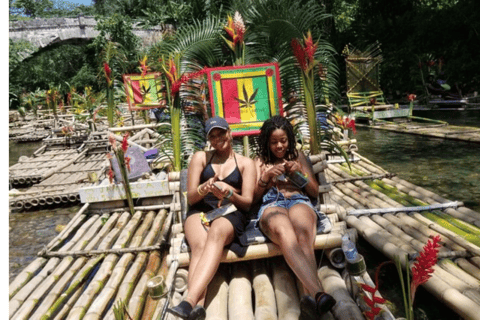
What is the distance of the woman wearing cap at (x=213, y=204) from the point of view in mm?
2633

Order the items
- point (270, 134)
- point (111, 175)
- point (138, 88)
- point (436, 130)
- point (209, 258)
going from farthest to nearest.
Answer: point (436, 130) → point (138, 88) → point (111, 175) → point (270, 134) → point (209, 258)

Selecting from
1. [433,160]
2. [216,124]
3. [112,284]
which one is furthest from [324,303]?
[433,160]

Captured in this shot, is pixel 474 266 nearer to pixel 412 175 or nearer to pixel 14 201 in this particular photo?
pixel 412 175

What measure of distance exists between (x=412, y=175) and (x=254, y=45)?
433cm

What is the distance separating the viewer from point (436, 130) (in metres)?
11.5

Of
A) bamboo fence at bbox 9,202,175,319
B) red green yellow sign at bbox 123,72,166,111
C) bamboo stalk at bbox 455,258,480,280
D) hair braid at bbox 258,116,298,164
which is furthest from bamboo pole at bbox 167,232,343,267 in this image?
red green yellow sign at bbox 123,72,166,111

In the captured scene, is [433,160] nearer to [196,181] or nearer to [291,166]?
[291,166]

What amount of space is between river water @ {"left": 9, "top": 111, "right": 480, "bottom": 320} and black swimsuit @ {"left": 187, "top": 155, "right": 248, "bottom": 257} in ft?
5.59

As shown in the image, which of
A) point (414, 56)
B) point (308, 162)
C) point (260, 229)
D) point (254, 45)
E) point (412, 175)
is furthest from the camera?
point (414, 56)

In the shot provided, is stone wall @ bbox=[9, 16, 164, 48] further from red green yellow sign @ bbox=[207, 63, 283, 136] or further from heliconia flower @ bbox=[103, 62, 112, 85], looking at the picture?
red green yellow sign @ bbox=[207, 63, 283, 136]

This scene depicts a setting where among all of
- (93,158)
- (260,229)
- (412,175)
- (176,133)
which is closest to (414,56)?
(412,175)

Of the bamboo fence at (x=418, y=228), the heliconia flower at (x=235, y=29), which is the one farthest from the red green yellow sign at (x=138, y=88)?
the bamboo fence at (x=418, y=228)

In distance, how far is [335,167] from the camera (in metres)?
7.68

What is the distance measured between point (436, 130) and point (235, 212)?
1039 cm
